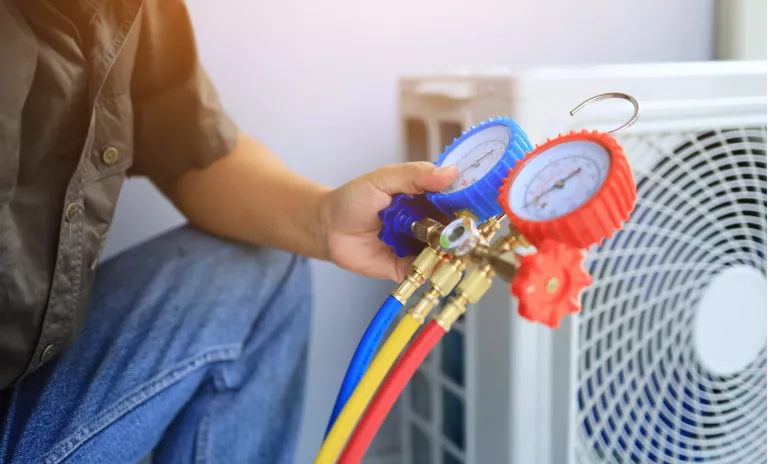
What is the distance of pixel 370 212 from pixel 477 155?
0.11m

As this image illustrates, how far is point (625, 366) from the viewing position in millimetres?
579

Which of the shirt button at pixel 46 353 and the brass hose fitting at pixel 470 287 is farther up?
the brass hose fitting at pixel 470 287

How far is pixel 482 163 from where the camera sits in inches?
16.5

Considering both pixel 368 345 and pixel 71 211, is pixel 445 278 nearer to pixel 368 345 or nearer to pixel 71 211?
pixel 368 345

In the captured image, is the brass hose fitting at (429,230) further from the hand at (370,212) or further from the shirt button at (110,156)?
the shirt button at (110,156)

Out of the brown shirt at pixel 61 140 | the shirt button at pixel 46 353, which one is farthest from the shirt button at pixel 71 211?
the shirt button at pixel 46 353

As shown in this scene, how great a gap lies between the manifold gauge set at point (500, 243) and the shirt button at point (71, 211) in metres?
0.27

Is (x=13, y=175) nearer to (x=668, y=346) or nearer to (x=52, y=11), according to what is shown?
(x=52, y=11)

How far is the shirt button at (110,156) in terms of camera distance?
54cm

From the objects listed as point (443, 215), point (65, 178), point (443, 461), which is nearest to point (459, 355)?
point (443, 461)

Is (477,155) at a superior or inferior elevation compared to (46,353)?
superior

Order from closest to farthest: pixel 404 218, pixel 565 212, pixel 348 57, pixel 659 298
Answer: pixel 565 212
pixel 404 218
pixel 659 298
pixel 348 57

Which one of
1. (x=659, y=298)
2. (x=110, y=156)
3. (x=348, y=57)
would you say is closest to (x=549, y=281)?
(x=659, y=298)

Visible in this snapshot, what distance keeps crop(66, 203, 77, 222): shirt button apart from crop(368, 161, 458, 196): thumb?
0.24m
